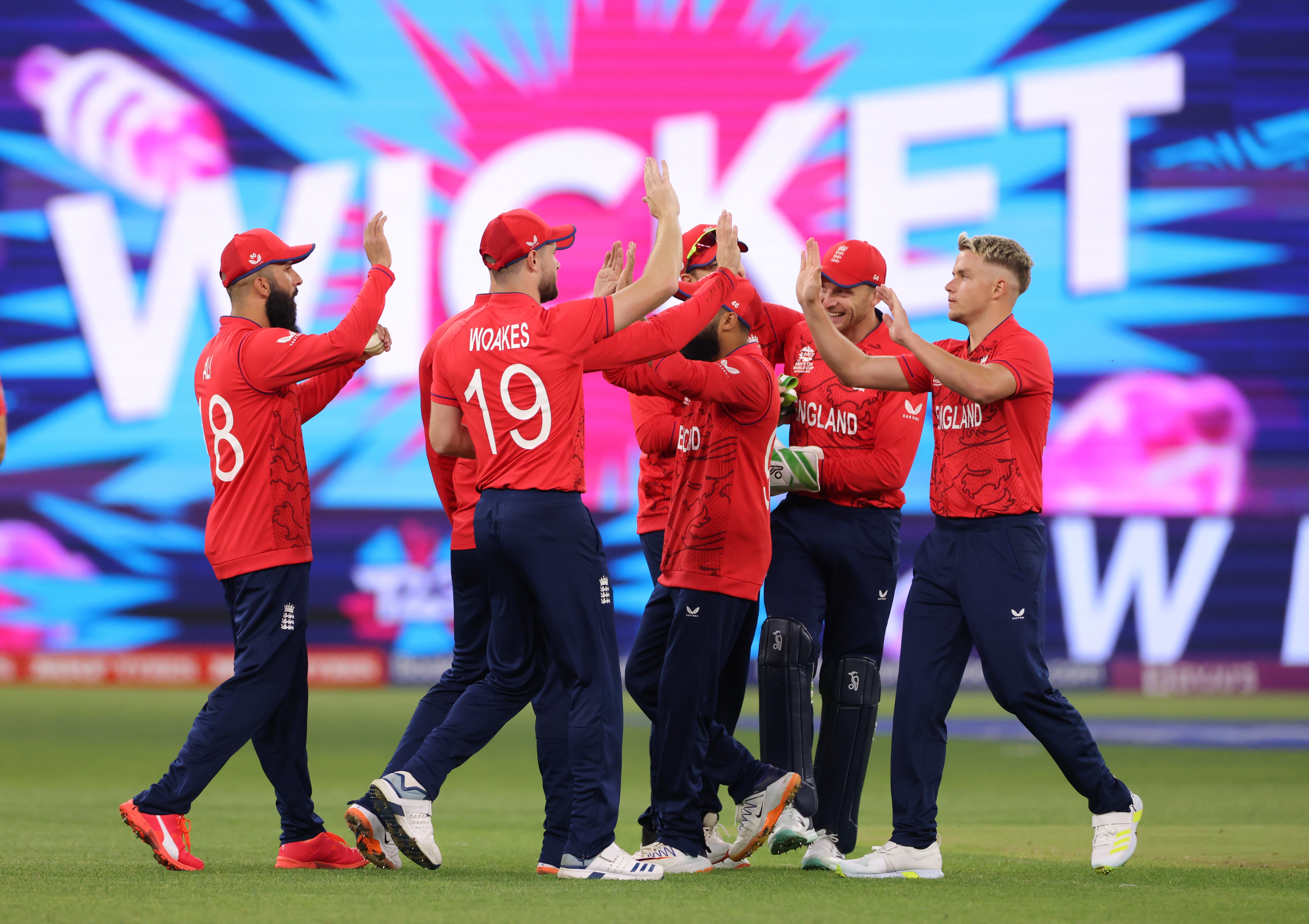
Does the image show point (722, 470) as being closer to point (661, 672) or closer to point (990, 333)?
point (661, 672)

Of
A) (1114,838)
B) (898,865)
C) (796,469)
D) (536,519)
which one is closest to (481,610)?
(536,519)

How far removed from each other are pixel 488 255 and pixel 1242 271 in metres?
11.4

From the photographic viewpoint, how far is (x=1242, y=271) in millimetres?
14242

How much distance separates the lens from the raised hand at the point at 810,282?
4.94m

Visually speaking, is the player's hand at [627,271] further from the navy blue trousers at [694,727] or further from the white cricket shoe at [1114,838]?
the white cricket shoe at [1114,838]

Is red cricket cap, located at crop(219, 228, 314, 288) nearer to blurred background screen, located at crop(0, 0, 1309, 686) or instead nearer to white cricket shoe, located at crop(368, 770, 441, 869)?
white cricket shoe, located at crop(368, 770, 441, 869)

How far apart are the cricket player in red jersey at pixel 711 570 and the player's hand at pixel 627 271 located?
323 millimetres

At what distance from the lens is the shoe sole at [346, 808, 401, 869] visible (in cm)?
482

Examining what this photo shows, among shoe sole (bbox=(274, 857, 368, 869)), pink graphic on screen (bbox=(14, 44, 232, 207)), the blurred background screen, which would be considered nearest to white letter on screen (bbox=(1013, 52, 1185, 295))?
the blurred background screen

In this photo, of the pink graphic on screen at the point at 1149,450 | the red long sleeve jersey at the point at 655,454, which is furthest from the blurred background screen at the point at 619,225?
the red long sleeve jersey at the point at 655,454

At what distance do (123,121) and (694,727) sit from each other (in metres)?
11.7

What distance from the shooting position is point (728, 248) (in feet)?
16.4

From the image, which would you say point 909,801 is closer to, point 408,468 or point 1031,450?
point 1031,450

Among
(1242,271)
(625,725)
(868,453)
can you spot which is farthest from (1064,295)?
(868,453)
